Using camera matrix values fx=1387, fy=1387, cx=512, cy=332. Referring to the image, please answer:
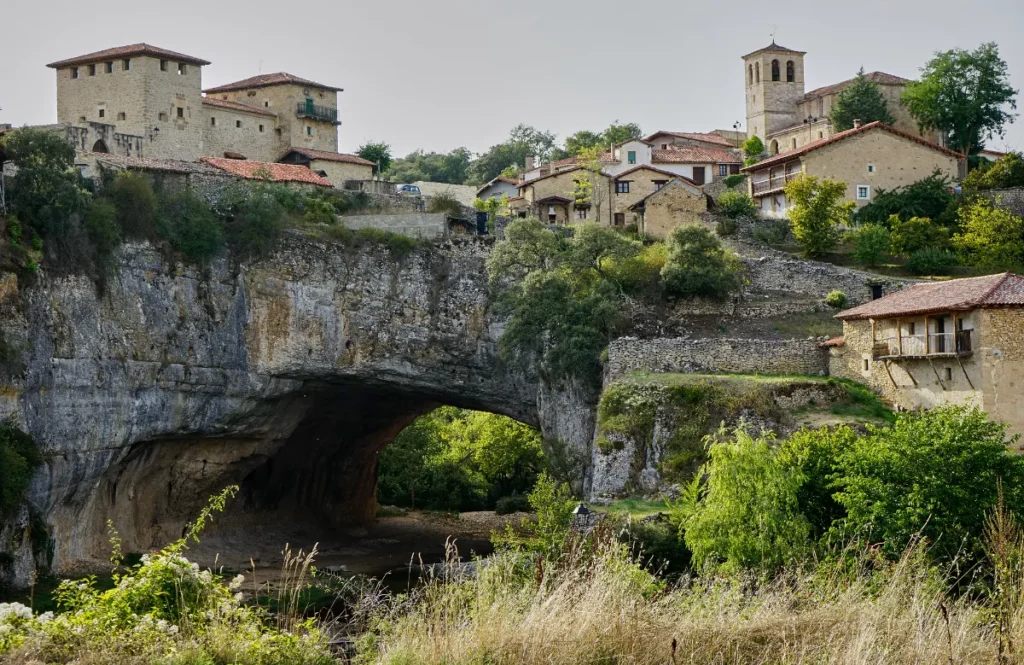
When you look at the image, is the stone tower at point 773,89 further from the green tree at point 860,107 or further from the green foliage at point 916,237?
the green foliage at point 916,237

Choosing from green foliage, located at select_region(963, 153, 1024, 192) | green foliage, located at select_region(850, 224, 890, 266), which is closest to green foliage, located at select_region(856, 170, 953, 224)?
green foliage, located at select_region(963, 153, 1024, 192)

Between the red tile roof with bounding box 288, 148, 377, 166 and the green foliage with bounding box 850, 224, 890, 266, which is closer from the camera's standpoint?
the green foliage with bounding box 850, 224, 890, 266

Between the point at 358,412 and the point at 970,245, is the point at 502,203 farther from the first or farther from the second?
the point at 970,245

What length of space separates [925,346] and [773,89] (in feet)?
125

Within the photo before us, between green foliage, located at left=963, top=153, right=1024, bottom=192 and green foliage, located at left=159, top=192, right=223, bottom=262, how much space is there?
97.6ft

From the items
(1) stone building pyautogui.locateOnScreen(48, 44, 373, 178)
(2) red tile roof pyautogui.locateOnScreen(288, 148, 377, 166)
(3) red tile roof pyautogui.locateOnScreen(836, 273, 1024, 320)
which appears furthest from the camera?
(2) red tile roof pyautogui.locateOnScreen(288, 148, 377, 166)

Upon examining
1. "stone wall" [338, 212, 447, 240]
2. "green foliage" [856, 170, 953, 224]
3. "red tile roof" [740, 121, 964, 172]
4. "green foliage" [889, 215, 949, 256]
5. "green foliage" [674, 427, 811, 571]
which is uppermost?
"red tile roof" [740, 121, 964, 172]

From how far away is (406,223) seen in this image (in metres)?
49.1

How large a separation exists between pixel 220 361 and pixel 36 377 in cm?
681

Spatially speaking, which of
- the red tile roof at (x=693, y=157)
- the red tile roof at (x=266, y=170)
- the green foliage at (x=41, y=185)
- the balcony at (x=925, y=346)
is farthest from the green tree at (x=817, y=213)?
the green foliage at (x=41, y=185)

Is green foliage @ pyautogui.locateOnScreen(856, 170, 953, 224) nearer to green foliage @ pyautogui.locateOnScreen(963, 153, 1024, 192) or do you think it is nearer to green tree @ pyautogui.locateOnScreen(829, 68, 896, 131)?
green foliage @ pyautogui.locateOnScreen(963, 153, 1024, 192)

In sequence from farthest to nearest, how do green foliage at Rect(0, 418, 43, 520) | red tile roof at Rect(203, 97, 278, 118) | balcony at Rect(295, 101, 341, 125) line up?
balcony at Rect(295, 101, 341, 125)
red tile roof at Rect(203, 97, 278, 118)
green foliage at Rect(0, 418, 43, 520)

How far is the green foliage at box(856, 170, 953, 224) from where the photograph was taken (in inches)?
2082

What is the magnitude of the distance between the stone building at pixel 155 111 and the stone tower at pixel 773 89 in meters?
22.6
